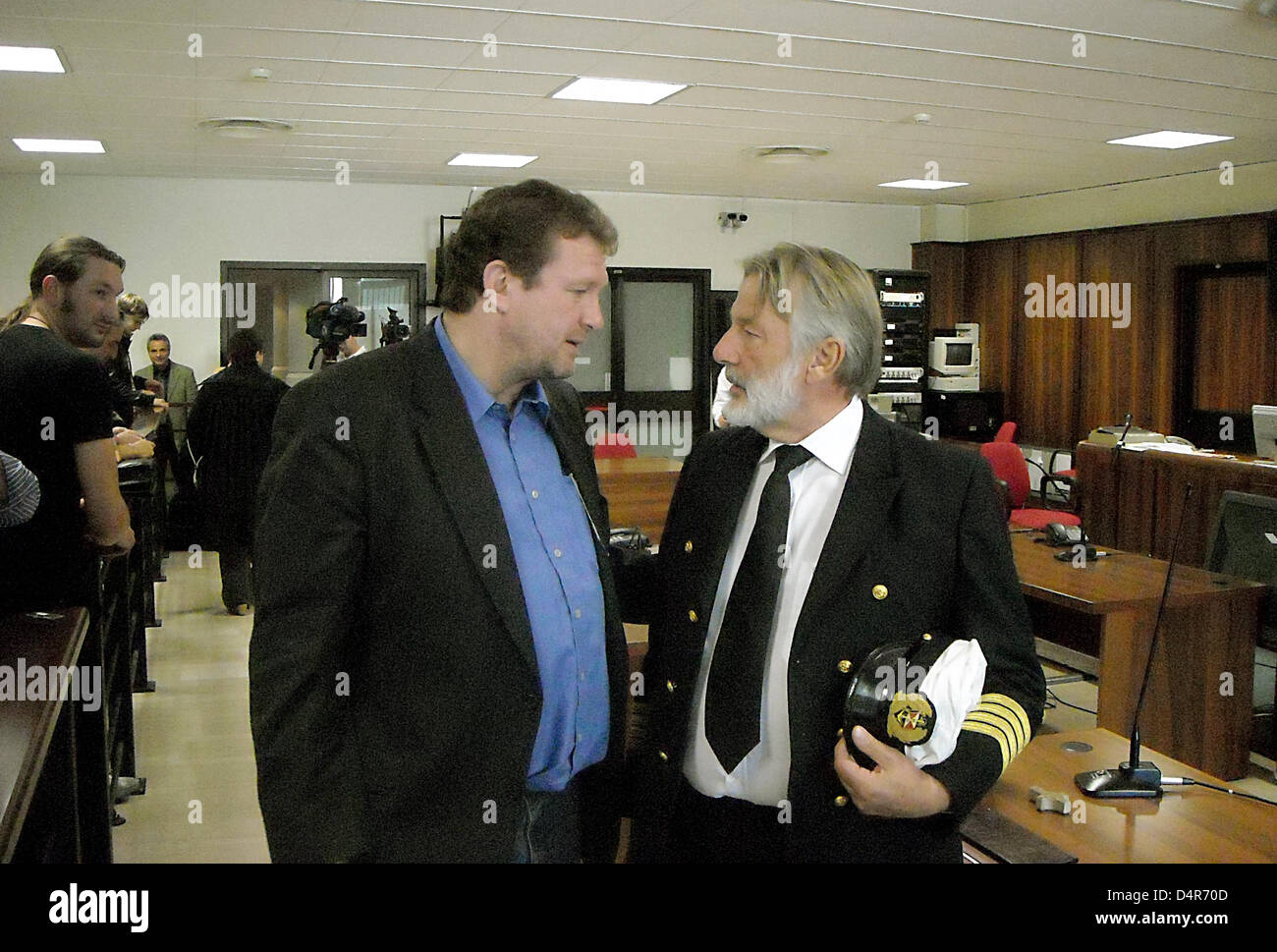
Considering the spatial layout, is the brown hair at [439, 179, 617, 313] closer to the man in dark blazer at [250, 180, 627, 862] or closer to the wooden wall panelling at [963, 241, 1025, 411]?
the man in dark blazer at [250, 180, 627, 862]

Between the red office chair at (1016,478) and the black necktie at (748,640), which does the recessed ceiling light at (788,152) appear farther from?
the black necktie at (748,640)

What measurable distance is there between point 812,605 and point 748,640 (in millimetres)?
109

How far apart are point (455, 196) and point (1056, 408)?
6275 millimetres

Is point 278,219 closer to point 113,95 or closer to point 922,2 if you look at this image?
point 113,95

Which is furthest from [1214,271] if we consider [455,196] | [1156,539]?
[455,196]

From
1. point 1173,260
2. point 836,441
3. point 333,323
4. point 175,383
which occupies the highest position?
point 1173,260

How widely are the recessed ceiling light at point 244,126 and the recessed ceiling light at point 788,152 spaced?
3.45 meters

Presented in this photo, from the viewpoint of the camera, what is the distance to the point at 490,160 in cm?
929

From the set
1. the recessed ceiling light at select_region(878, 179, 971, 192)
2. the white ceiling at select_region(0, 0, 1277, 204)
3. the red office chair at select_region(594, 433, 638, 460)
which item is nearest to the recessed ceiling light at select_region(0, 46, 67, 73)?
the white ceiling at select_region(0, 0, 1277, 204)

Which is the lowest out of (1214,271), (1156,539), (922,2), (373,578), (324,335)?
(1156,539)

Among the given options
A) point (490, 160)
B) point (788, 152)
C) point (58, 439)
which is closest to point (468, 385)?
point (58, 439)

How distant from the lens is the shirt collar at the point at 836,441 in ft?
5.41

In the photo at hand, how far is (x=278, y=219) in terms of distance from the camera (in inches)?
416

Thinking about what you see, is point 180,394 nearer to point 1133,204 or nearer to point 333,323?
point 333,323
